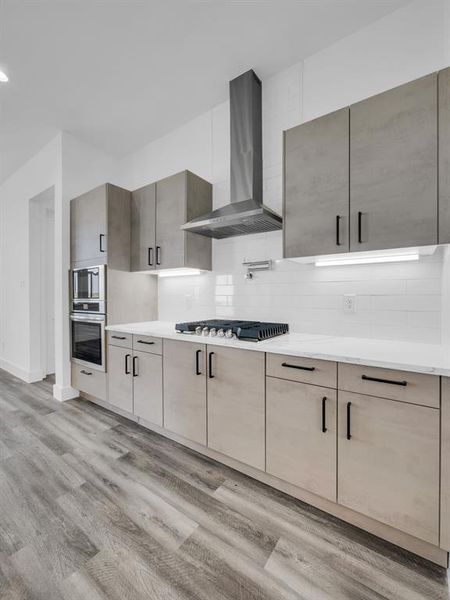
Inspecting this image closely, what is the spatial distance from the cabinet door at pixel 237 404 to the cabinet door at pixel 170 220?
1.09m

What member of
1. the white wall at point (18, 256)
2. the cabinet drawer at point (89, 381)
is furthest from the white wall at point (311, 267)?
the white wall at point (18, 256)

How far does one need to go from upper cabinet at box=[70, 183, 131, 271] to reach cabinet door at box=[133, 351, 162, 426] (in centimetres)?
107

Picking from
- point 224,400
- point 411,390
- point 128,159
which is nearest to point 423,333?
point 411,390

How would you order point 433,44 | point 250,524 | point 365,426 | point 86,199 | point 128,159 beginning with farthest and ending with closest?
point 128,159, point 86,199, point 433,44, point 250,524, point 365,426

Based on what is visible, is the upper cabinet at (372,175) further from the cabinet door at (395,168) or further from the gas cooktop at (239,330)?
the gas cooktop at (239,330)

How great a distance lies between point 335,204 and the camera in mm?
1739

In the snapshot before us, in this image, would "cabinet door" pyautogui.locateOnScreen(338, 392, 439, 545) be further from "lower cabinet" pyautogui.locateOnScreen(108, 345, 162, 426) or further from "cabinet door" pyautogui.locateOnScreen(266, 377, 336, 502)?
"lower cabinet" pyautogui.locateOnScreen(108, 345, 162, 426)

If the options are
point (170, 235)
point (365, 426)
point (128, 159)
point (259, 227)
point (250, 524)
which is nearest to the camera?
point (365, 426)

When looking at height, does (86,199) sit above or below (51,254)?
above

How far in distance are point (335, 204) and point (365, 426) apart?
127 cm

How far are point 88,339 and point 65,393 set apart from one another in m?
0.80

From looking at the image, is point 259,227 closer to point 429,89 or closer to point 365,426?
point 429,89

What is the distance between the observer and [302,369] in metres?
1.55

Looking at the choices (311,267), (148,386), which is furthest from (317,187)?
(148,386)
